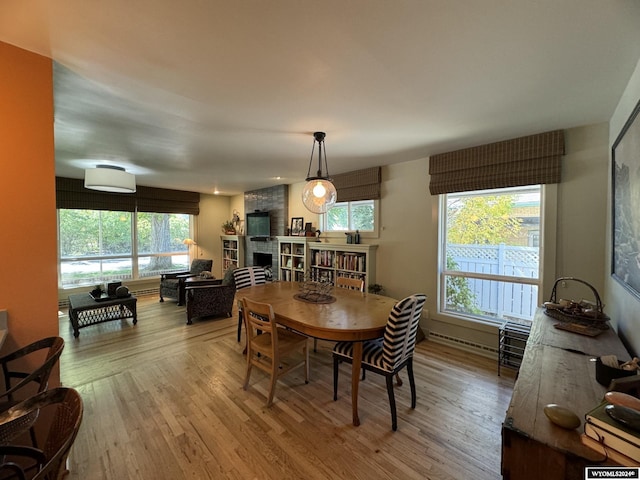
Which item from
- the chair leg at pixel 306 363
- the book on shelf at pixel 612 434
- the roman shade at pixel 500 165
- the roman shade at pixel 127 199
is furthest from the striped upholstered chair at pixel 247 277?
the roman shade at pixel 127 199

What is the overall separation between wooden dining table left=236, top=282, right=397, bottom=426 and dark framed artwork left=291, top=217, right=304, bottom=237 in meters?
2.44

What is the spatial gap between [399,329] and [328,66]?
1.79 m

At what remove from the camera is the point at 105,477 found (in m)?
1.54

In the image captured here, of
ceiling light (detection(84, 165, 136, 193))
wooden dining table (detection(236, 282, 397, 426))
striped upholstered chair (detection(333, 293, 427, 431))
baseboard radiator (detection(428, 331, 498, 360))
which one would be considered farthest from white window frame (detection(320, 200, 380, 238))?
ceiling light (detection(84, 165, 136, 193))

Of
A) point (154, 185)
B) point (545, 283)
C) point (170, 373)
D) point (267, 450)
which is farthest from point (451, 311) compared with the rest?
point (154, 185)

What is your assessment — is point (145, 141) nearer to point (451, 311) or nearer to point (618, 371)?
point (618, 371)

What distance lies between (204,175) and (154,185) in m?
1.92

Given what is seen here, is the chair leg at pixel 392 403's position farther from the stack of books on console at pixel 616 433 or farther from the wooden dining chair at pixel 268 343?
the stack of books on console at pixel 616 433

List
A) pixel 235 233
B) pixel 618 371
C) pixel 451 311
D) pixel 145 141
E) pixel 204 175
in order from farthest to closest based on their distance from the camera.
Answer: pixel 235 233
pixel 204 175
pixel 451 311
pixel 145 141
pixel 618 371

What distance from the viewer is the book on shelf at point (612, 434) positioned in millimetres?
763

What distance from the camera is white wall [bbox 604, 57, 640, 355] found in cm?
148

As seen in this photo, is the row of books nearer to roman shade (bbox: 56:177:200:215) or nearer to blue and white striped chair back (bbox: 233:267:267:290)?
blue and white striped chair back (bbox: 233:267:267:290)

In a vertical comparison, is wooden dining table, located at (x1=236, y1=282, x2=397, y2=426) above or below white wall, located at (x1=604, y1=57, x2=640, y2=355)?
below

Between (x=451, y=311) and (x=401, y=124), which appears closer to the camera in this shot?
(x=401, y=124)
